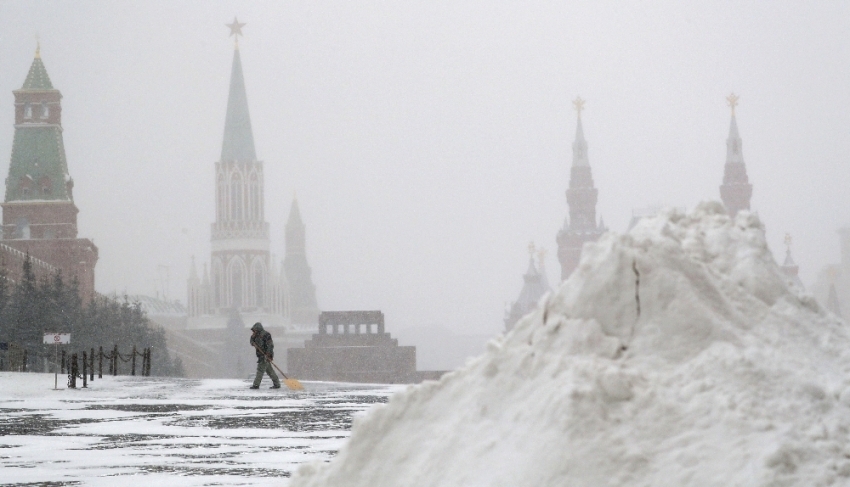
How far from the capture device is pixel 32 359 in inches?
2064

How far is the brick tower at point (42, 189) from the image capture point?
98750 millimetres

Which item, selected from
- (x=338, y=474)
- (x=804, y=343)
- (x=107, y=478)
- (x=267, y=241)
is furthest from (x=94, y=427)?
(x=267, y=241)

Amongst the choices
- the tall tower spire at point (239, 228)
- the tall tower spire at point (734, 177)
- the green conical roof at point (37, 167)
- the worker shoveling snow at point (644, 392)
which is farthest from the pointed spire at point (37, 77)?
the tall tower spire at point (734, 177)

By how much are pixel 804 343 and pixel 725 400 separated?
33.0 inches

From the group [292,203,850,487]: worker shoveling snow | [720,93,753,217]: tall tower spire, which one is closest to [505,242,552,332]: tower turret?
[720,93,753,217]: tall tower spire

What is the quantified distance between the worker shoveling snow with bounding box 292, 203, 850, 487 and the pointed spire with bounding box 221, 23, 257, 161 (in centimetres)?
18783

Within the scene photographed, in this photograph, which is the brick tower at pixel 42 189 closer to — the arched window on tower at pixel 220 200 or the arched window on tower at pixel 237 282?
the arched window on tower at pixel 237 282

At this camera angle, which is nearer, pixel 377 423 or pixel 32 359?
pixel 377 423

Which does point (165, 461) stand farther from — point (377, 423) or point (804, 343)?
point (804, 343)

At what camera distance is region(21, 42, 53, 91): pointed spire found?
334 feet

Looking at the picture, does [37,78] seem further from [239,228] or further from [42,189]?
[239,228]

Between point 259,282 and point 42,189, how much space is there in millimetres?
86108

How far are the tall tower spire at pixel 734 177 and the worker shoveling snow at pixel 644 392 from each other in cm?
19169

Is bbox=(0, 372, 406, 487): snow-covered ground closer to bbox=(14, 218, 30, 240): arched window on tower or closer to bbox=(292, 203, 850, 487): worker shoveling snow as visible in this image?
bbox=(292, 203, 850, 487): worker shoveling snow
